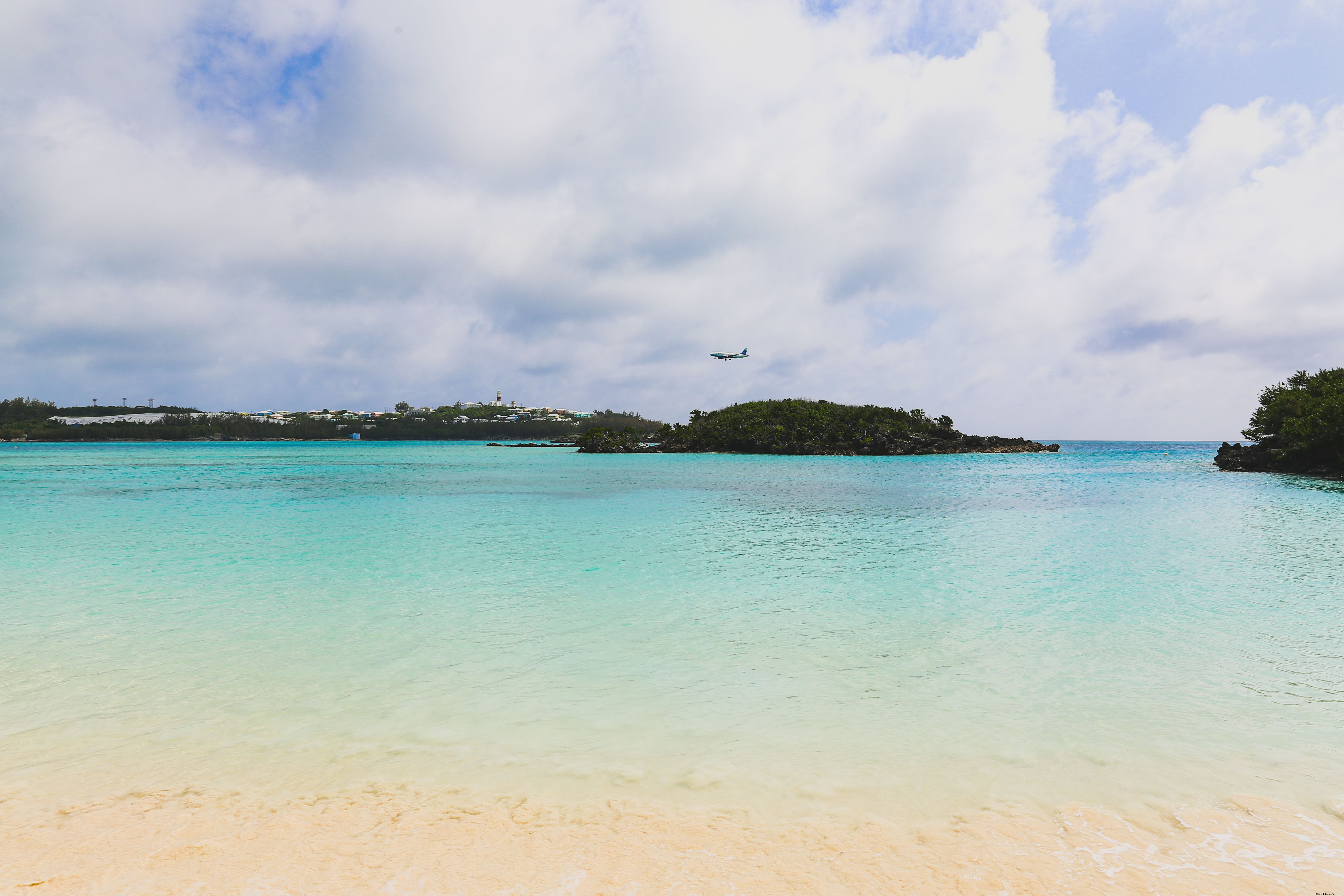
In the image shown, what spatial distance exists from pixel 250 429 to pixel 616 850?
206617mm

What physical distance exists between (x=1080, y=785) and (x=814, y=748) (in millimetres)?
1725

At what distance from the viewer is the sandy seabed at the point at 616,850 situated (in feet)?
10.1

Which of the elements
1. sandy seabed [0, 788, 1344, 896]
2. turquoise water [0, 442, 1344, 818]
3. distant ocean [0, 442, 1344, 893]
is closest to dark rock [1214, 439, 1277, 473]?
turquoise water [0, 442, 1344, 818]

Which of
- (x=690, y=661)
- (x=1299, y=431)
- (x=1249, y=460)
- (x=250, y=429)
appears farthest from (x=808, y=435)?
(x=250, y=429)

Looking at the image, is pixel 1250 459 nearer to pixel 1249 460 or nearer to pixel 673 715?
pixel 1249 460

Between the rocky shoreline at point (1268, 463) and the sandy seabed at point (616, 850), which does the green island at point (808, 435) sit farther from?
the sandy seabed at point (616, 850)

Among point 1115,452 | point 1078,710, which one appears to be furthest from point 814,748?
point 1115,452

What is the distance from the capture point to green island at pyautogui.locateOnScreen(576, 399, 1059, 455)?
8112 cm

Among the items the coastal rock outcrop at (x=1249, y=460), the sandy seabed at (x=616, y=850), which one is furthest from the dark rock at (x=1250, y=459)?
the sandy seabed at (x=616, y=850)

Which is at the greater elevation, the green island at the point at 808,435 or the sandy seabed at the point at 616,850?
the green island at the point at 808,435

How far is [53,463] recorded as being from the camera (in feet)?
185

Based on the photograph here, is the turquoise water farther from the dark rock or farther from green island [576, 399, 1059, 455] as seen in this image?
green island [576, 399, 1059, 455]

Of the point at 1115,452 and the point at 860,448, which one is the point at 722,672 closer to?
the point at 860,448

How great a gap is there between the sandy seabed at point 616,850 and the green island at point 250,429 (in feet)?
442
